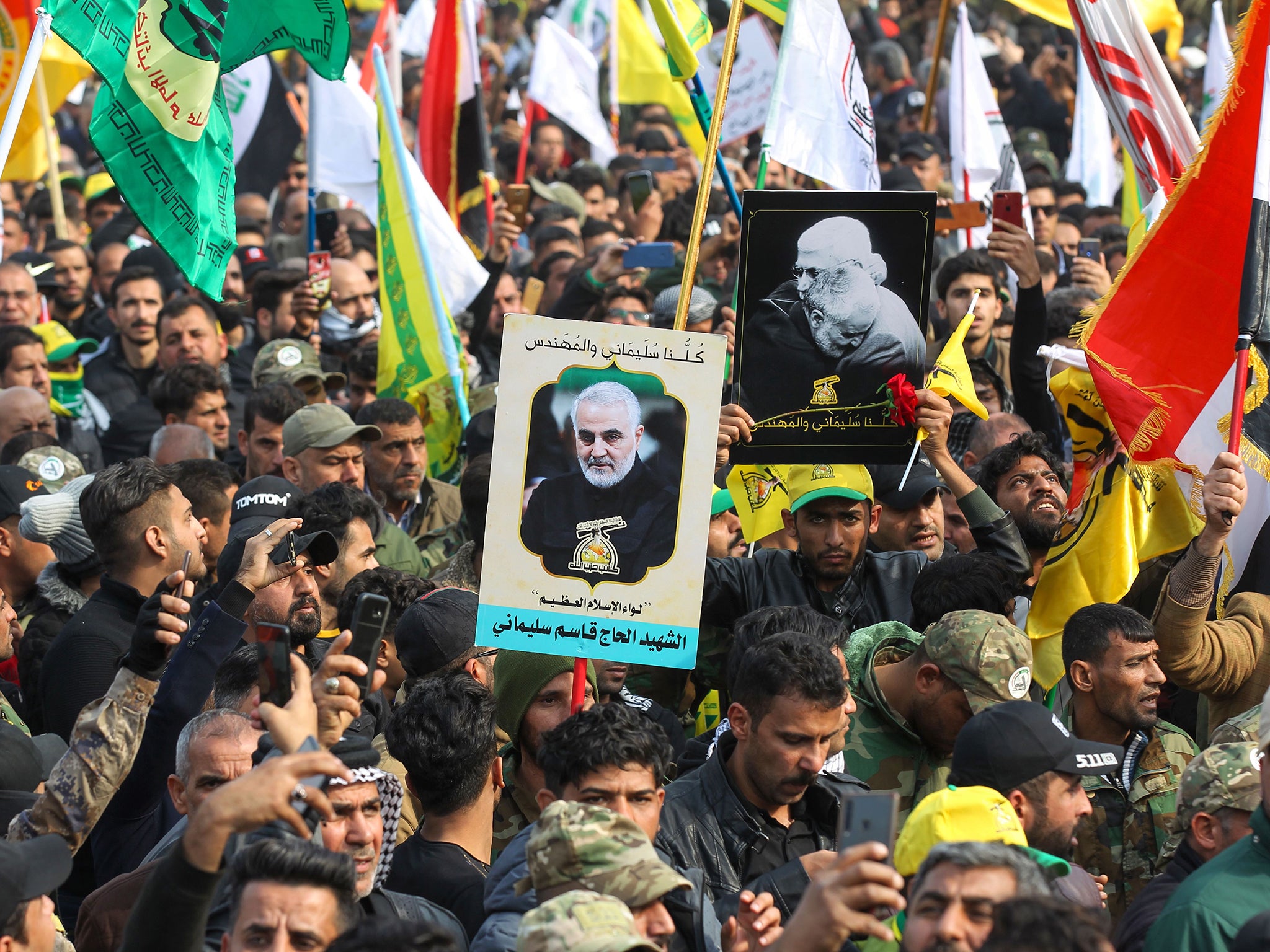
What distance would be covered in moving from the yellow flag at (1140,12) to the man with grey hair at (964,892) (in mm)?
5578

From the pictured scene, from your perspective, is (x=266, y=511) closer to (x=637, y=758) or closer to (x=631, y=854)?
(x=637, y=758)

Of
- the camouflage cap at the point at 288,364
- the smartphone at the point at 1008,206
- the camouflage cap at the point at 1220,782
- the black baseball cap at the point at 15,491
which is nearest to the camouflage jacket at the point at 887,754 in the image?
the camouflage cap at the point at 1220,782

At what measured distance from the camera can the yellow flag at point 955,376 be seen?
20.8 ft

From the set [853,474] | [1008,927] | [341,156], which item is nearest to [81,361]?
[341,156]

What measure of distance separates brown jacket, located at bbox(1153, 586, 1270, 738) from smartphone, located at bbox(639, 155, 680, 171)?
965 centimetres

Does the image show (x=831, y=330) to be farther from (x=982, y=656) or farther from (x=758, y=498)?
(x=982, y=656)

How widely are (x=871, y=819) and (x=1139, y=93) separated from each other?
15.3ft

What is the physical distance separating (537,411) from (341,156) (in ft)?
24.7

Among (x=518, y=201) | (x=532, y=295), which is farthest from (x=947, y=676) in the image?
(x=518, y=201)

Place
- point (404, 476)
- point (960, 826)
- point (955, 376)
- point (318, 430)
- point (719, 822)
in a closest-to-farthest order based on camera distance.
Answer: point (960, 826), point (719, 822), point (955, 376), point (318, 430), point (404, 476)

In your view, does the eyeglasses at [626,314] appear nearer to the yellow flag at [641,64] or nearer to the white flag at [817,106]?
the white flag at [817,106]

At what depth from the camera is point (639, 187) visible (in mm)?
12086

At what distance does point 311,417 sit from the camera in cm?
813

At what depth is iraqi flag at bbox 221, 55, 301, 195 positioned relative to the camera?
44.8ft
